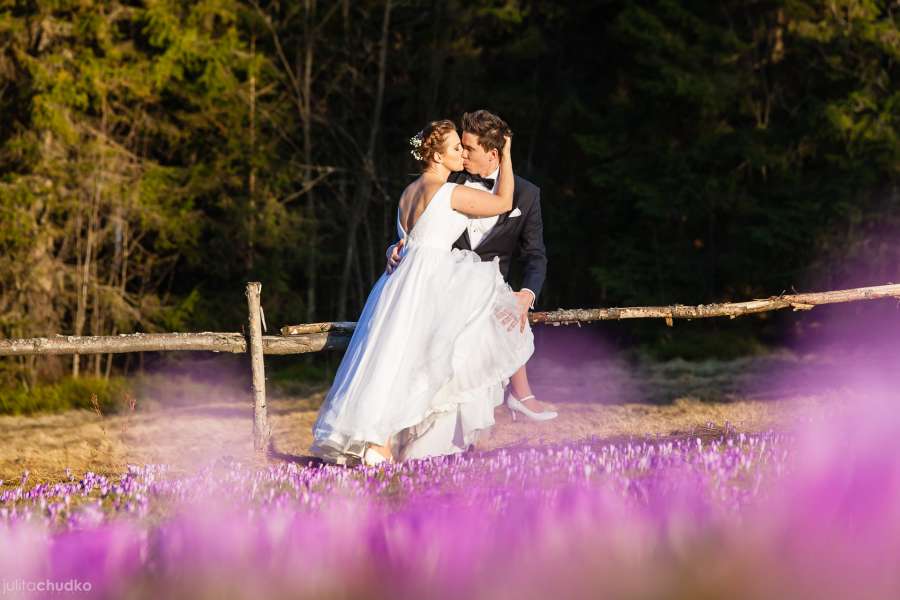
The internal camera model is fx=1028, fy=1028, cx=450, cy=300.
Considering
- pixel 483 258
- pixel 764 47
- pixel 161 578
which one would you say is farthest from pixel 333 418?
pixel 764 47

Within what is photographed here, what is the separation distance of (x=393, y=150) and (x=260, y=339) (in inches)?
601

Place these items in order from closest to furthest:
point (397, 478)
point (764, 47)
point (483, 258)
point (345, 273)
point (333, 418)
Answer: point (397, 478) < point (333, 418) < point (483, 258) < point (345, 273) < point (764, 47)

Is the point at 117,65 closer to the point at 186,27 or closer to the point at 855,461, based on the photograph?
the point at 186,27

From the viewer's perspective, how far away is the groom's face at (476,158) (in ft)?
21.6

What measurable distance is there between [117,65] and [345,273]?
5180mm

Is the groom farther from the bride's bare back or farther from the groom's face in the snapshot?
the bride's bare back

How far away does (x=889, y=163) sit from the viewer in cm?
1706

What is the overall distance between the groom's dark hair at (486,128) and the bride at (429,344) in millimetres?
82

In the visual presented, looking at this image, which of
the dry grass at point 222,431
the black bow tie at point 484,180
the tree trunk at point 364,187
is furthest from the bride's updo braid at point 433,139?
the tree trunk at point 364,187

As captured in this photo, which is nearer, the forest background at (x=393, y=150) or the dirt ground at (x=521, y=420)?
the dirt ground at (x=521, y=420)

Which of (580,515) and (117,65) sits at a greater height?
(117,65)

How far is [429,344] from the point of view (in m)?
6.20

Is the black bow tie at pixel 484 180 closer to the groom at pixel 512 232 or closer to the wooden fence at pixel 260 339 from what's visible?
the groom at pixel 512 232

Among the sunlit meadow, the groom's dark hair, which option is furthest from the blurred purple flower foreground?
the groom's dark hair
